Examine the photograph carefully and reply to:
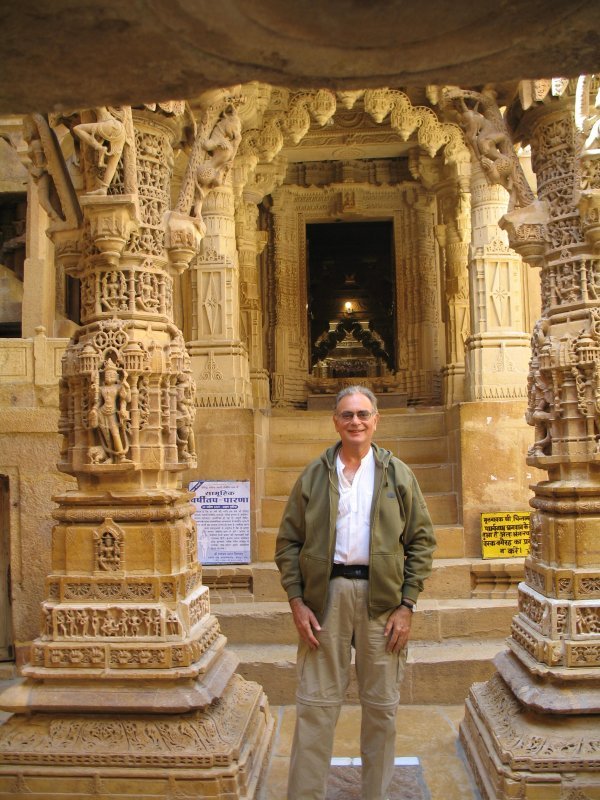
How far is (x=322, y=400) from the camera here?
37.6 ft

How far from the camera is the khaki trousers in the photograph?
3.52m

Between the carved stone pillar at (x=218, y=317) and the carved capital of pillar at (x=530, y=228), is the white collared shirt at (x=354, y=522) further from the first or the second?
the carved stone pillar at (x=218, y=317)

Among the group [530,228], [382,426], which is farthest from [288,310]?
[530,228]

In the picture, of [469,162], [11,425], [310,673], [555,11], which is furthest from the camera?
[469,162]

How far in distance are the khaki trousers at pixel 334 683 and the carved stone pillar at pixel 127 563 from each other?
0.55 metres

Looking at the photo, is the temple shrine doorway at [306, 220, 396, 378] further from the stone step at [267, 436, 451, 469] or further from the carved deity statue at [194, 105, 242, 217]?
the carved deity statue at [194, 105, 242, 217]

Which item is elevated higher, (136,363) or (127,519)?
(136,363)

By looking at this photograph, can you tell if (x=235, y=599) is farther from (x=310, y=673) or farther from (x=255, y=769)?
(x=310, y=673)

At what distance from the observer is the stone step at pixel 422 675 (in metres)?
5.98

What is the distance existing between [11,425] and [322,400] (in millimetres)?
5409

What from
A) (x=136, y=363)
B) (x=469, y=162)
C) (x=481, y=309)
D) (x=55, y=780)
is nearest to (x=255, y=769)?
(x=55, y=780)

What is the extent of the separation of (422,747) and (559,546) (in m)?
1.76

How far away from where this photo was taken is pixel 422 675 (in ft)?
19.6

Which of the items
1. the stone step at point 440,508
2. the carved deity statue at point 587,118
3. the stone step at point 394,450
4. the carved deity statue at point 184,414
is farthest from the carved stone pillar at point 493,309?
the carved deity statue at point 184,414
